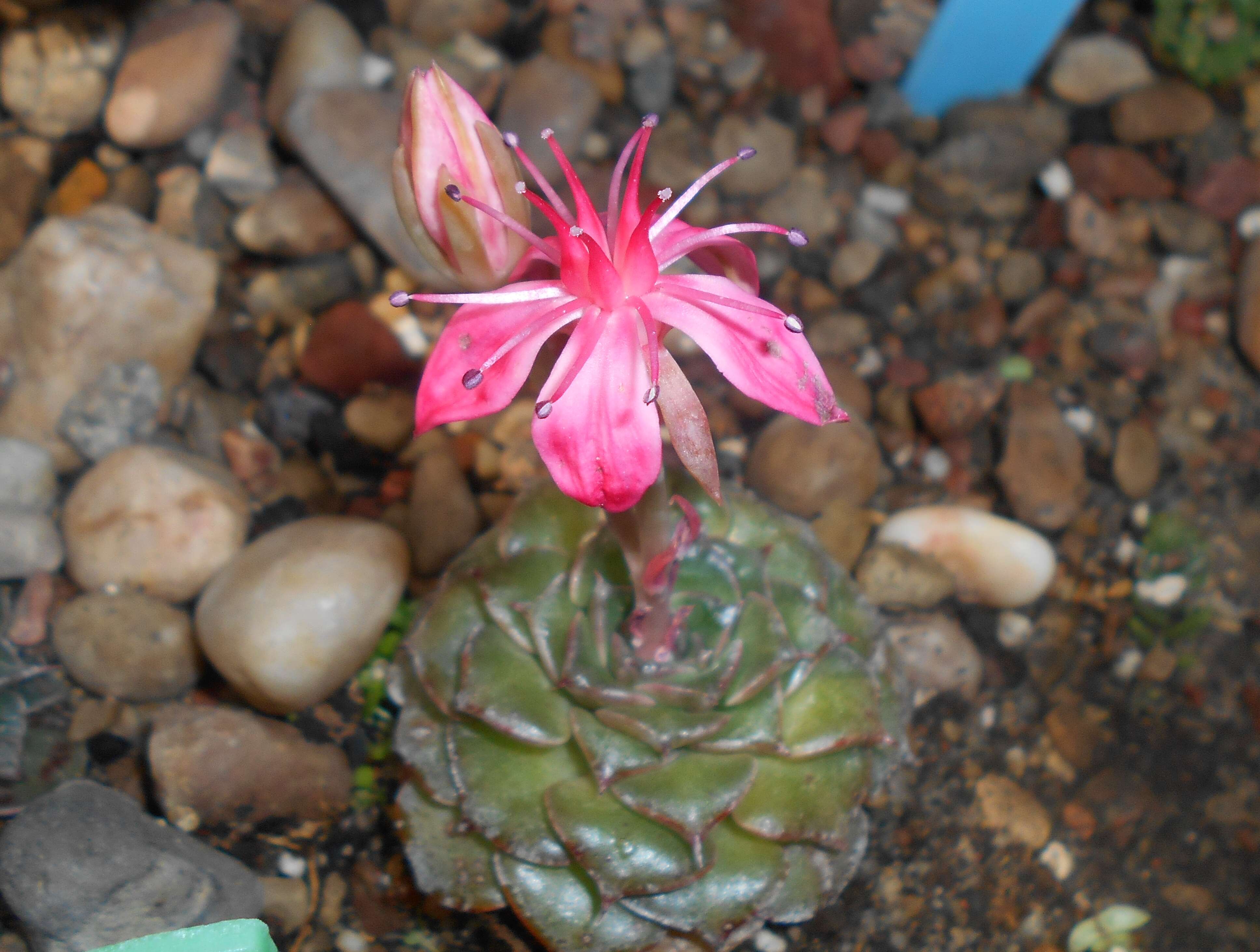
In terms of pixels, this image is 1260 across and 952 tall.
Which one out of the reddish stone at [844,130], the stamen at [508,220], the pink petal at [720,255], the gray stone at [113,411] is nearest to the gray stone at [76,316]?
the gray stone at [113,411]

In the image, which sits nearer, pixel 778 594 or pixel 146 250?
pixel 778 594

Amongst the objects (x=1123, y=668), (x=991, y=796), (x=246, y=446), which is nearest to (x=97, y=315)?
(x=246, y=446)

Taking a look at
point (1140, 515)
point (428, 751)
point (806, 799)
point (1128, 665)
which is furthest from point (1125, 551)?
point (428, 751)

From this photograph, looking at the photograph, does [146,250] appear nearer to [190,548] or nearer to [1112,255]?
[190,548]

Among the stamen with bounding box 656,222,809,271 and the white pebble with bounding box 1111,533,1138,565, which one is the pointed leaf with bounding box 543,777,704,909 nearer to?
the stamen with bounding box 656,222,809,271

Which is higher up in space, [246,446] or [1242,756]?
[1242,756]

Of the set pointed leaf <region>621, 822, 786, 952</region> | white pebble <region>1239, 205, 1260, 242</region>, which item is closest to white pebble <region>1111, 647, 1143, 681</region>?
pointed leaf <region>621, 822, 786, 952</region>

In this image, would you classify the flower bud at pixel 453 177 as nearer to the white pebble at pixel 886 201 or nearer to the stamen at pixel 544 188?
the stamen at pixel 544 188
